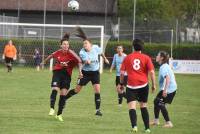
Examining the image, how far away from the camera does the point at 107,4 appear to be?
5669cm

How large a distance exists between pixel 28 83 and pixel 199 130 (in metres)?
15.8

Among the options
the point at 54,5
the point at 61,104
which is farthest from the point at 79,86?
the point at 54,5

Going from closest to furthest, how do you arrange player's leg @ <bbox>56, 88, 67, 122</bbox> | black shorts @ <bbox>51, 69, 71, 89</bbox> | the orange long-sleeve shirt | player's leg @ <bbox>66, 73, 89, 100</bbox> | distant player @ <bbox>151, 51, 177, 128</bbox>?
distant player @ <bbox>151, 51, 177, 128</bbox>
player's leg @ <bbox>56, 88, 67, 122</bbox>
black shorts @ <bbox>51, 69, 71, 89</bbox>
player's leg @ <bbox>66, 73, 89, 100</bbox>
the orange long-sleeve shirt

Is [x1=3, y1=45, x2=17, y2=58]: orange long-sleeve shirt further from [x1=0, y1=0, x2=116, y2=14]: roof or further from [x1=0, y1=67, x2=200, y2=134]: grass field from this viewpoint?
[x1=0, y1=0, x2=116, y2=14]: roof

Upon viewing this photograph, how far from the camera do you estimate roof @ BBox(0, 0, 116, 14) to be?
5353 cm

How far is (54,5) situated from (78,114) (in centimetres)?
3782

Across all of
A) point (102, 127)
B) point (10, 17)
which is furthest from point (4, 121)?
point (10, 17)

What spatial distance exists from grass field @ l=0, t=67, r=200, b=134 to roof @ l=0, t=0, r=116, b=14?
27940mm

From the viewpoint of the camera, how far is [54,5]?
177 ft

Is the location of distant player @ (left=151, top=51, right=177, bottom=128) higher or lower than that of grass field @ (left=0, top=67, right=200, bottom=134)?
higher

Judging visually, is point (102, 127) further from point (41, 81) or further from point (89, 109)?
point (41, 81)

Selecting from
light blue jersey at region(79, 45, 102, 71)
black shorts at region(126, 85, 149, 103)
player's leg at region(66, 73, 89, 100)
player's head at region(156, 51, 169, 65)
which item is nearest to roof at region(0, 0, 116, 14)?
light blue jersey at region(79, 45, 102, 71)

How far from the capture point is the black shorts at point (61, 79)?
Answer: 51.3 ft

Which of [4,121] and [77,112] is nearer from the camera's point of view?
[4,121]
